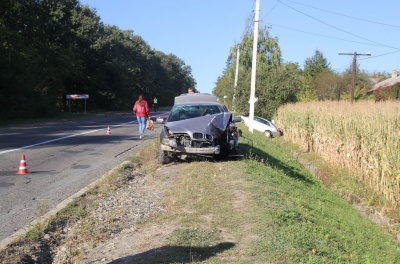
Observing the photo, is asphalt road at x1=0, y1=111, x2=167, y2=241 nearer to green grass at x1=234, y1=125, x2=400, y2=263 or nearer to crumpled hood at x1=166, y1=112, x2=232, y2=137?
crumpled hood at x1=166, y1=112, x2=232, y2=137

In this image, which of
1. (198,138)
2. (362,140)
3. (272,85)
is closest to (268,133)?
(272,85)

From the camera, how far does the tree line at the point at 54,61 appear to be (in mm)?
31766

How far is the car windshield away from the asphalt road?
2151 mm

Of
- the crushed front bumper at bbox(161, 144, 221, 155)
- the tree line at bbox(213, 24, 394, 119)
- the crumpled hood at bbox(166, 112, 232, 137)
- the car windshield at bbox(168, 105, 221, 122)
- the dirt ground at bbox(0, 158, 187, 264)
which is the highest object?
the tree line at bbox(213, 24, 394, 119)

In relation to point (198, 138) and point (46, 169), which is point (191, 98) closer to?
point (198, 138)

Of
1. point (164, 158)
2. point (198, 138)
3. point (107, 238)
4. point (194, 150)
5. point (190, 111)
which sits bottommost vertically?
point (107, 238)

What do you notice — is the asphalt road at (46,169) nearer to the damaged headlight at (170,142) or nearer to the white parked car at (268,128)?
the damaged headlight at (170,142)

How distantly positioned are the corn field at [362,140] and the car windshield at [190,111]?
4.82 meters

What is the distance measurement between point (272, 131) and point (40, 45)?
23417mm

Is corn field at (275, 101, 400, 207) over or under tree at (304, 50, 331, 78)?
under

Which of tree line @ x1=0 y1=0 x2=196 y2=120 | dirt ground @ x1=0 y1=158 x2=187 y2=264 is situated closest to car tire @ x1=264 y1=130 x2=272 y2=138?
tree line @ x1=0 y1=0 x2=196 y2=120

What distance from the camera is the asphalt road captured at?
708 cm

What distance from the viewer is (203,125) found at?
10391 millimetres

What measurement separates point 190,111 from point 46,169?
4087 millimetres
